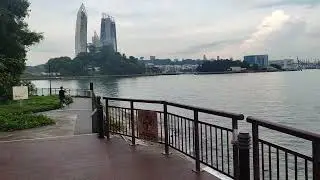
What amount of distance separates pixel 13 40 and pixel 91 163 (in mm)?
28993

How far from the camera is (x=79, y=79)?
158625mm

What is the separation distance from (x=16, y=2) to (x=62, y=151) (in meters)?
29.8

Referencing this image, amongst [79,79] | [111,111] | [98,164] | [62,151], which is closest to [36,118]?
[111,111]

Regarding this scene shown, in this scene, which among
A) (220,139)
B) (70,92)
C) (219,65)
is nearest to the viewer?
(220,139)

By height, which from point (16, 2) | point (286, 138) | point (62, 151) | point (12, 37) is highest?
point (16, 2)

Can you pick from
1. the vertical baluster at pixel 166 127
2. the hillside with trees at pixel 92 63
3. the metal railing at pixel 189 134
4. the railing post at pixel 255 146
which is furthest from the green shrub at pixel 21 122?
the hillside with trees at pixel 92 63

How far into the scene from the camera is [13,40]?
117 ft

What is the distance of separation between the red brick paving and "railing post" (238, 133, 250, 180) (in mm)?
1513

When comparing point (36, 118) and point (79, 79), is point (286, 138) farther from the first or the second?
point (79, 79)

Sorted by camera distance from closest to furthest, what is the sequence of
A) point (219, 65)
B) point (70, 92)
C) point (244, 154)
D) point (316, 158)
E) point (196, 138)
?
1. point (316, 158)
2. point (244, 154)
3. point (196, 138)
4. point (70, 92)
5. point (219, 65)

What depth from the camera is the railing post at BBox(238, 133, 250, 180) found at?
5.52m

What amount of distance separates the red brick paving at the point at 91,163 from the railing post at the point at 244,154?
151 centimetres

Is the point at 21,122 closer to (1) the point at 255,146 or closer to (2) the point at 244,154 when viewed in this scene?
(2) the point at 244,154

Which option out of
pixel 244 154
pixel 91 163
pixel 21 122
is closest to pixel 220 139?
pixel 91 163
